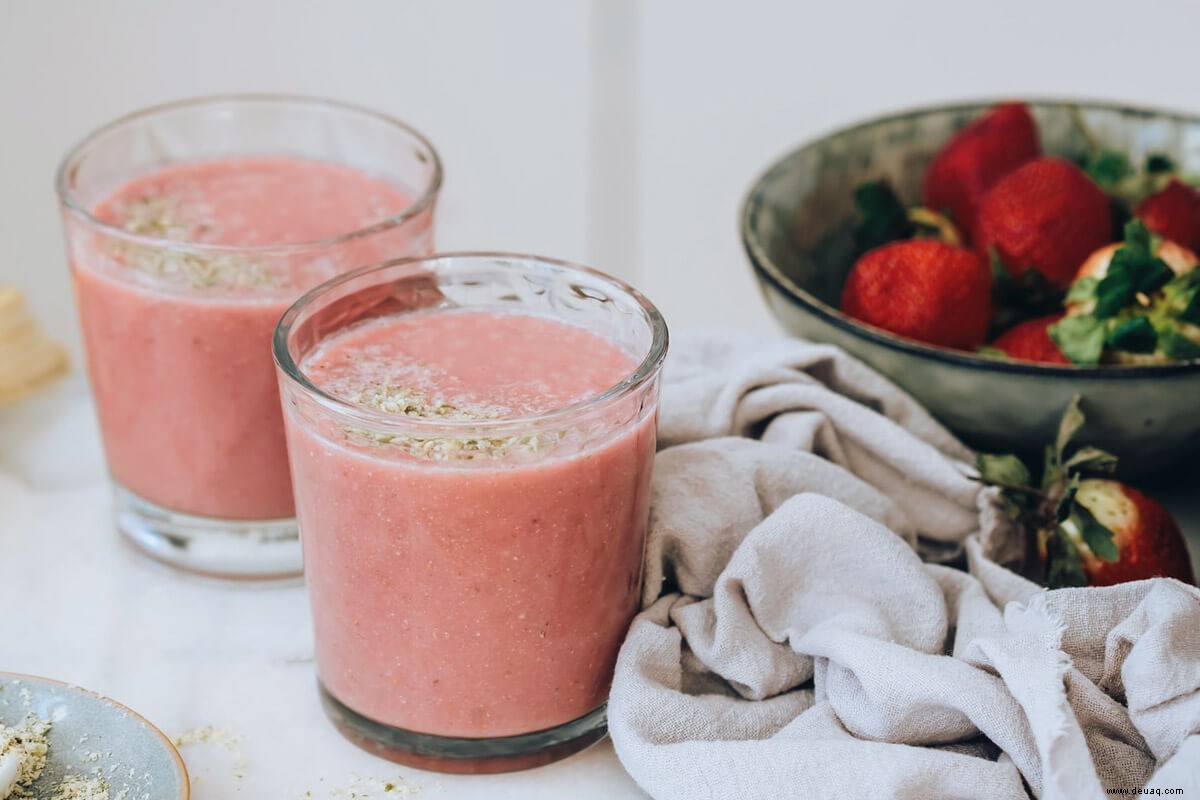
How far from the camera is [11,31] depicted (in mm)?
1466

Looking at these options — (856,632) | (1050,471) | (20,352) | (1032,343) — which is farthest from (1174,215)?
(20,352)

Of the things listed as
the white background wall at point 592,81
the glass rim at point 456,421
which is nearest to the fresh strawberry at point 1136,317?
the glass rim at point 456,421

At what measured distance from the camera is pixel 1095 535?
817 mm

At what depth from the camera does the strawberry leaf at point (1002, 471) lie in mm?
870

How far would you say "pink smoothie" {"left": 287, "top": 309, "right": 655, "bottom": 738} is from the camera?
69 cm

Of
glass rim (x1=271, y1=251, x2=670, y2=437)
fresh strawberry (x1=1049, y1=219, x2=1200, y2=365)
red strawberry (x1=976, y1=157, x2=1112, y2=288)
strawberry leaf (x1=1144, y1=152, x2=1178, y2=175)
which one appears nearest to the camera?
glass rim (x1=271, y1=251, x2=670, y2=437)

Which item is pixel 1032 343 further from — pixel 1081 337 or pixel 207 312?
pixel 207 312

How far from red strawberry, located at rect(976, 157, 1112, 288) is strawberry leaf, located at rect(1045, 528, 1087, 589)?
256 mm

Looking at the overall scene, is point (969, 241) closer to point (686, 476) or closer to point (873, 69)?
point (686, 476)

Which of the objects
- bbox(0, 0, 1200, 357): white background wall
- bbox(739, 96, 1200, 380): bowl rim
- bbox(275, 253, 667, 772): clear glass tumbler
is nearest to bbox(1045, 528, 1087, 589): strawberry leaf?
bbox(739, 96, 1200, 380): bowl rim

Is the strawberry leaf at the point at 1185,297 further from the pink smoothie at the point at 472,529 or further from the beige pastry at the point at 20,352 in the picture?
the beige pastry at the point at 20,352

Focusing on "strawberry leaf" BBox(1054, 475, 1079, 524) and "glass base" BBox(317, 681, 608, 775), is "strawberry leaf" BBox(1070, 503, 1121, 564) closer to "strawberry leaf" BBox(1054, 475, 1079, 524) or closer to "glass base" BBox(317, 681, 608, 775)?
"strawberry leaf" BBox(1054, 475, 1079, 524)

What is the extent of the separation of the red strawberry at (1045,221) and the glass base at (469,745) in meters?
0.48

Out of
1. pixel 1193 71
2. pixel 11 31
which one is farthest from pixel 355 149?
pixel 1193 71
